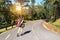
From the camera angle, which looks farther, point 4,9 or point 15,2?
point 15,2

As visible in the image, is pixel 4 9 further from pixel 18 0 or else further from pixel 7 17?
pixel 18 0

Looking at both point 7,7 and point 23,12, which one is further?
point 23,12

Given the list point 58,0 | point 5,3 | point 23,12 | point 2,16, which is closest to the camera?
point 58,0

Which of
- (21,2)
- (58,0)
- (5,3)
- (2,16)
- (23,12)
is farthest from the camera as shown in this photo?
(23,12)

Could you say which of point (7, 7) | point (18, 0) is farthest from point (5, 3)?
point (18, 0)

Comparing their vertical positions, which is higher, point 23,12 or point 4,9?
point 4,9

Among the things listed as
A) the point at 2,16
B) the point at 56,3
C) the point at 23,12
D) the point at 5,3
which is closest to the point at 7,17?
the point at 2,16

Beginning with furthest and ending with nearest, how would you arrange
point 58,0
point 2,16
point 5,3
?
point 5,3, point 2,16, point 58,0

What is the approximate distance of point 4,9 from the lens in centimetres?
6919

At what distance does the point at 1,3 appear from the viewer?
7019 centimetres

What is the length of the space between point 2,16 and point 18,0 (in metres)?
25.6

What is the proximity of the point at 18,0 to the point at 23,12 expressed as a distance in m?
9.69

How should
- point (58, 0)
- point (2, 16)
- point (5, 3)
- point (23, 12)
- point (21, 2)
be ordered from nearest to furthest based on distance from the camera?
1. point (58, 0)
2. point (2, 16)
3. point (5, 3)
4. point (21, 2)
5. point (23, 12)

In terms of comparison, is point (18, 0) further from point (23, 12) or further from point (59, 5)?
point (59, 5)
